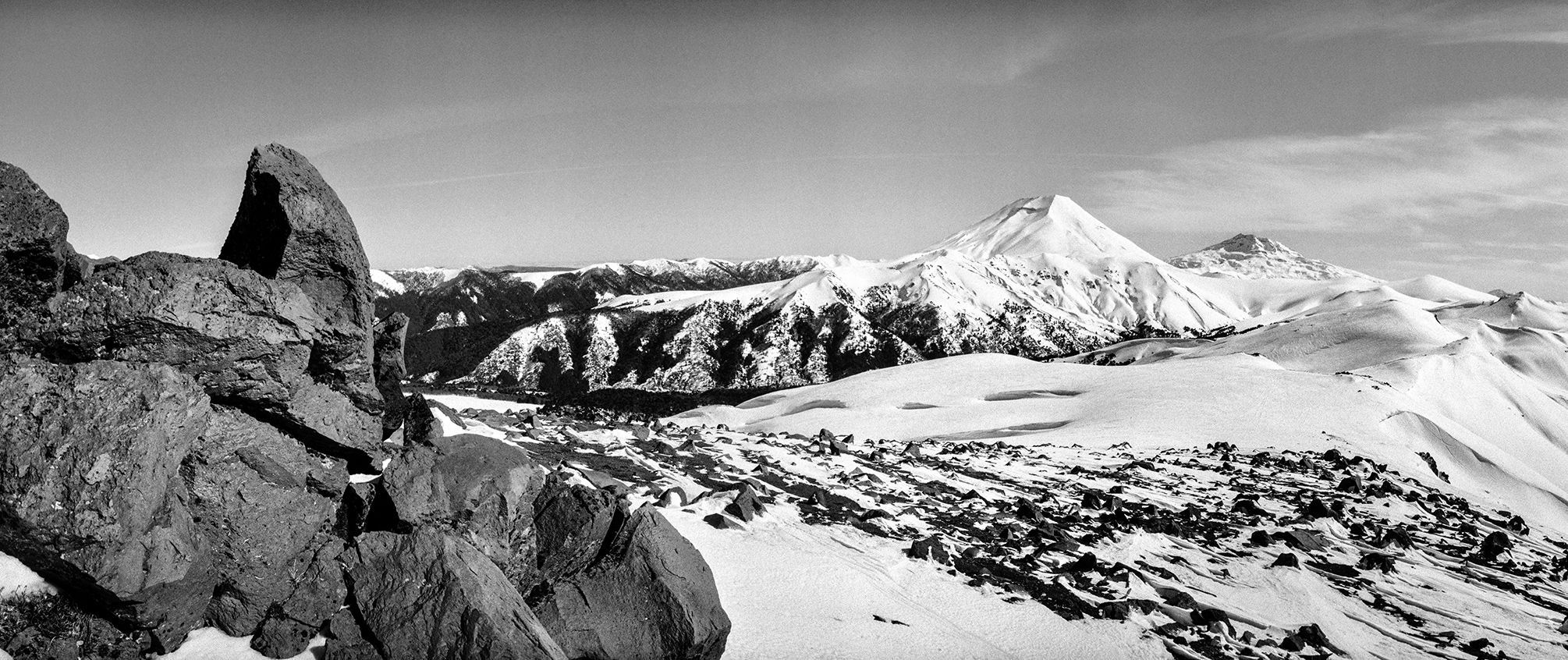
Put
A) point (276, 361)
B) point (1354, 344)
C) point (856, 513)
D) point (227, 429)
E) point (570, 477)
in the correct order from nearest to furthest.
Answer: point (227, 429)
point (276, 361)
point (570, 477)
point (856, 513)
point (1354, 344)

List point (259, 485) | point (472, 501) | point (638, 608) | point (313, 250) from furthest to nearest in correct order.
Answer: point (313, 250)
point (472, 501)
point (638, 608)
point (259, 485)

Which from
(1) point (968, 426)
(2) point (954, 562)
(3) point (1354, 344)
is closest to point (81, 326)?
(2) point (954, 562)

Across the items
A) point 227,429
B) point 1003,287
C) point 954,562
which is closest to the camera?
point 227,429

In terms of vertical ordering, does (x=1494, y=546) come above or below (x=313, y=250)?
below

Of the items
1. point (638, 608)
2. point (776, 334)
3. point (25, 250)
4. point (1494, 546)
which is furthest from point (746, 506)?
point (776, 334)

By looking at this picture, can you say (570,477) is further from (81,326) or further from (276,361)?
(81,326)

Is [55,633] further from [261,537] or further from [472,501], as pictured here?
[472,501]

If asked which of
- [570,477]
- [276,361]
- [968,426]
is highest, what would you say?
[276,361]
